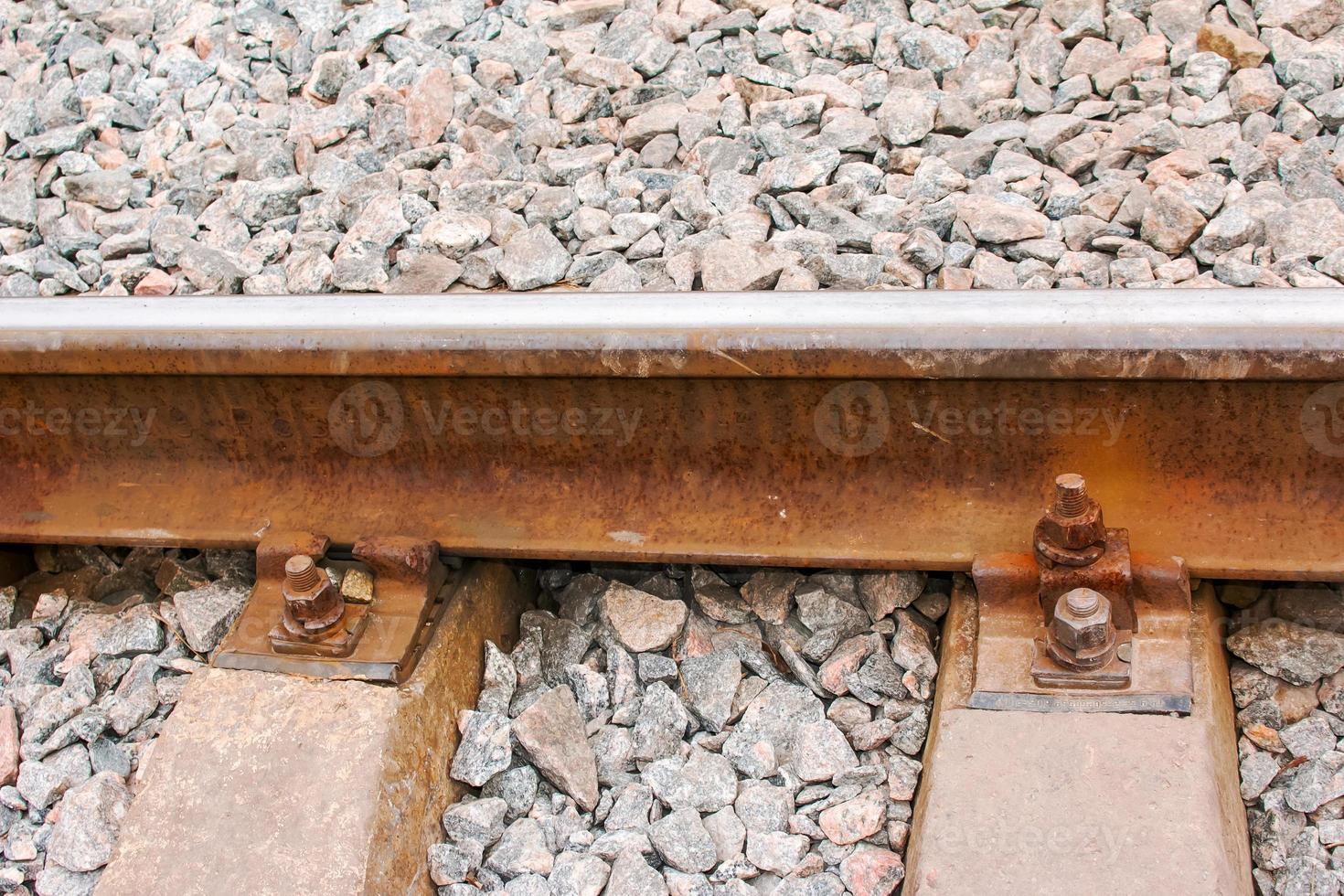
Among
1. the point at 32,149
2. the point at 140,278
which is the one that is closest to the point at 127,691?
the point at 140,278

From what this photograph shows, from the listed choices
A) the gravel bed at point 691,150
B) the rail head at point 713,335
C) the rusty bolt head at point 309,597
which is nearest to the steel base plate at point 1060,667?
the rail head at point 713,335

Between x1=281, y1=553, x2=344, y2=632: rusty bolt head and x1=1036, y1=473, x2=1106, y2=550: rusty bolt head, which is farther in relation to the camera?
x1=281, y1=553, x2=344, y2=632: rusty bolt head

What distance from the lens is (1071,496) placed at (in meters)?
2.56

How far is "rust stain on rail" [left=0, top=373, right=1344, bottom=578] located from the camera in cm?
274

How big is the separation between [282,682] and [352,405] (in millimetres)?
617

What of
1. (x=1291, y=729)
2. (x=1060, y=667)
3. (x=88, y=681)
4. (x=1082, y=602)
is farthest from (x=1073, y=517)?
(x=88, y=681)

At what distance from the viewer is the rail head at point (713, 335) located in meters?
2.57

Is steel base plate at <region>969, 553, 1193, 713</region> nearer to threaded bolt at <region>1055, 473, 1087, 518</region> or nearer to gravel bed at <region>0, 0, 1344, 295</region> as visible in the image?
threaded bolt at <region>1055, 473, 1087, 518</region>

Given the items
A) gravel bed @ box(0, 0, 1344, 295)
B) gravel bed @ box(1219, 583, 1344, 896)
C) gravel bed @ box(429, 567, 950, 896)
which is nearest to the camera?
gravel bed @ box(1219, 583, 1344, 896)

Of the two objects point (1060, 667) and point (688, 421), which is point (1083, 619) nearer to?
point (1060, 667)

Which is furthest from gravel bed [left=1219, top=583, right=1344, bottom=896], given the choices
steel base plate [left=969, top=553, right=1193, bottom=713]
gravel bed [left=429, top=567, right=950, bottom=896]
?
gravel bed [left=429, top=567, right=950, bottom=896]

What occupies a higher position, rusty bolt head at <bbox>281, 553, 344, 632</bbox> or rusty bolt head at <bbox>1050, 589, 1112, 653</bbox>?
rusty bolt head at <bbox>1050, 589, 1112, 653</bbox>

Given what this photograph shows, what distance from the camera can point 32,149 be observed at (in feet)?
14.2

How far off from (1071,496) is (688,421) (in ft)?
2.64
